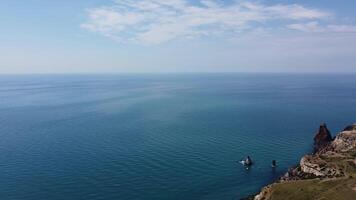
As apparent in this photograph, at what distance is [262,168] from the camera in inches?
4865

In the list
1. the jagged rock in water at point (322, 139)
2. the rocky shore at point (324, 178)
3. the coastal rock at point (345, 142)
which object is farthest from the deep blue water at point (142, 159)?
the coastal rock at point (345, 142)

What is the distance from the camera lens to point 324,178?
328 ft

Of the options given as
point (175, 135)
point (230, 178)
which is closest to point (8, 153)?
point (175, 135)

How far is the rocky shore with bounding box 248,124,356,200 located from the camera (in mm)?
88744

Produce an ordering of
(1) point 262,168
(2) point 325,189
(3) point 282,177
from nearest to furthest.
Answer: (2) point 325,189 → (3) point 282,177 → (1) point 262,168

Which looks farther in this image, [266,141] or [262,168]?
[266,141]

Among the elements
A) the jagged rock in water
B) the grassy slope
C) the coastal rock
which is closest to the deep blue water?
the jagged rock in water

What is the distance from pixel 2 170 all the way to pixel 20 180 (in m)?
12.6

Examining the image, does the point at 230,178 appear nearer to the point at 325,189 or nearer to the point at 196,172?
the point at 196,172

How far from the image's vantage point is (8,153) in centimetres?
13675

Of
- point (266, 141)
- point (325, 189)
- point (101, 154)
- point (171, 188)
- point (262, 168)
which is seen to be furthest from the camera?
point (266, 141)

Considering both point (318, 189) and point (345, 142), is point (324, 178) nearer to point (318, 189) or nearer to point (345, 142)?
point (318, 189)

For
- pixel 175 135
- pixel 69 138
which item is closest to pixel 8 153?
pixel 69 138

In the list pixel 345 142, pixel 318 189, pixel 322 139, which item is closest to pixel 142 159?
pixel 318 189
